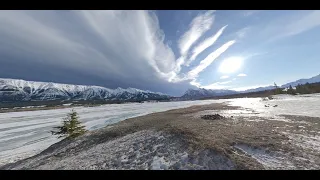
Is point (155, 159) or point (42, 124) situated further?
point (42, 124)

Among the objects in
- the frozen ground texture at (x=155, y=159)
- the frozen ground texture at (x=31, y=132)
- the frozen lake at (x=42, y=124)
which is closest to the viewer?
the frozen ground texture at (x=155, y=159)

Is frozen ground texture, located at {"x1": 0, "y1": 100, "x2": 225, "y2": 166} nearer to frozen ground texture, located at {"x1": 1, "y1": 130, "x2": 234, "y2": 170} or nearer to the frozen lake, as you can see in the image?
the frozen lake

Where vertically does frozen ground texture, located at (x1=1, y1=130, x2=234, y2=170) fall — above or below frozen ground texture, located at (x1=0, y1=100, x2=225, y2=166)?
above

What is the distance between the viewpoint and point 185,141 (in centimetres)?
1072

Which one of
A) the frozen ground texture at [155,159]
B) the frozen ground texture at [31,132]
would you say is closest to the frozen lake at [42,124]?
the frozen ground texture at [31,132]

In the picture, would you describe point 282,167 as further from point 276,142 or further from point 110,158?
point 110,158

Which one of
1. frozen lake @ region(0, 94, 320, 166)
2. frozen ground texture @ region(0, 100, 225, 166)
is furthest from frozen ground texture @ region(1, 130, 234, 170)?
frozen lake @ region(0, 94, 320, 166)

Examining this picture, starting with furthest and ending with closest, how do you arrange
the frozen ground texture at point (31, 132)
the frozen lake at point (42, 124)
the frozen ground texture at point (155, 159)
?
the frozen lake at point (42, 124)
the frozen ground texture at point (31, 132)
the frozen ground texture at point (155, 159)

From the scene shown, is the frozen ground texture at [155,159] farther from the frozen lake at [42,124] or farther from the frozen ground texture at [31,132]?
the frozen lake at [42,124]

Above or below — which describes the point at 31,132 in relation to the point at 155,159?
below

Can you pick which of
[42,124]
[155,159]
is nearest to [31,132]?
[42,124]

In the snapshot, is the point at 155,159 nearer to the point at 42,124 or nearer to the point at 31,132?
the point at 31,132
